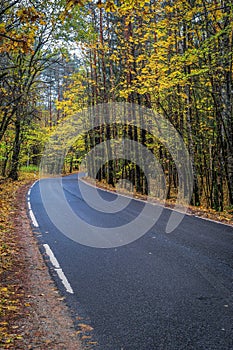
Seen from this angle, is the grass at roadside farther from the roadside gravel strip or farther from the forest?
the forest

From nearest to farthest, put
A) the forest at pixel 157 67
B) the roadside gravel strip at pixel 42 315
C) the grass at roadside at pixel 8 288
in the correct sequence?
the roadside gravel strip at pixel 42 315
the grass at roadside at pixel 8 288
the forest at pixel 157 67

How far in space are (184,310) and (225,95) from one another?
36.2 feet

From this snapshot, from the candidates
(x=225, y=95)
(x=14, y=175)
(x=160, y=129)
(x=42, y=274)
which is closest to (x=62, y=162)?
(x=14, y=175)

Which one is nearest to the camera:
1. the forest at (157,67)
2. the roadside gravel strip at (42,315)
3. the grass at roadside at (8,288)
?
the roadside gravel strip at (42,315)

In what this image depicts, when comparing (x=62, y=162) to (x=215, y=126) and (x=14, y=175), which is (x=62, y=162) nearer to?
(x=14, y=175)

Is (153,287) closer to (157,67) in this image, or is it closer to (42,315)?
(42,315)

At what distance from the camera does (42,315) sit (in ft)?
15.9

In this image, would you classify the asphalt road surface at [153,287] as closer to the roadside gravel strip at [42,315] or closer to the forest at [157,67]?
the roadside gravel strip at [42,315]

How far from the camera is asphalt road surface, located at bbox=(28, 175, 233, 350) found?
409cm

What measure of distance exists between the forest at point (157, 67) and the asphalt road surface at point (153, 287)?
435cm

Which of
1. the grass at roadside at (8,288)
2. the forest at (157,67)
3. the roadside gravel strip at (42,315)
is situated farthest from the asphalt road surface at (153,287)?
the forest at (157,67)

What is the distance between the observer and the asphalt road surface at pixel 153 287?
161 inches

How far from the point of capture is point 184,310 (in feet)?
15.5

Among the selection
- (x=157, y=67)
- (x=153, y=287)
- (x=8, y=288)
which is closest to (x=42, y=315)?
(x=8, y=288)
